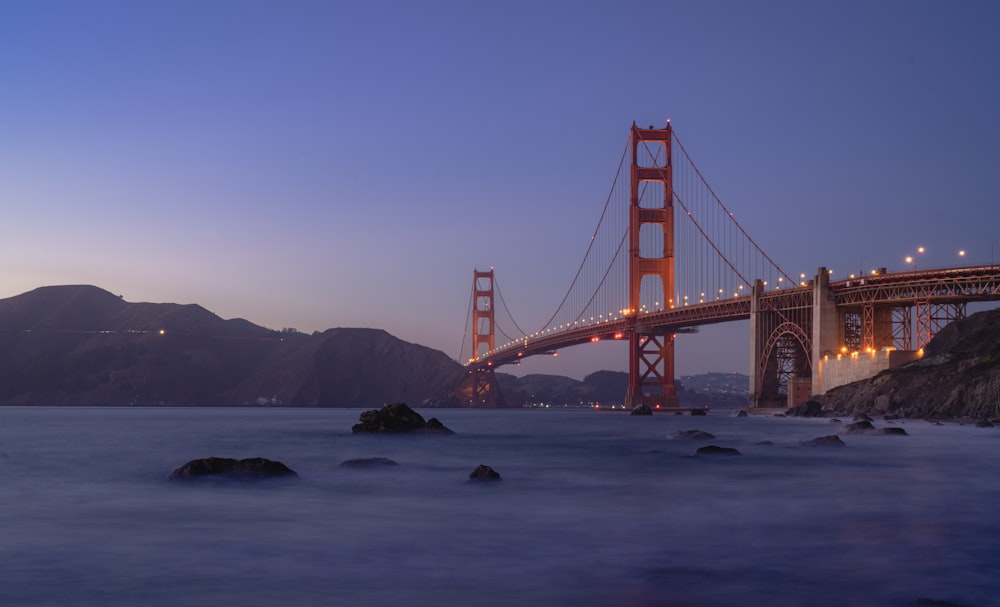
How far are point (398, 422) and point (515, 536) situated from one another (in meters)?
26.4

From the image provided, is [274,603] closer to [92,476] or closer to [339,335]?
[92,476]

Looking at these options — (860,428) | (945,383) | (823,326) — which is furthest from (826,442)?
(823,326)

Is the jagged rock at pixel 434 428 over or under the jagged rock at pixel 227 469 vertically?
over

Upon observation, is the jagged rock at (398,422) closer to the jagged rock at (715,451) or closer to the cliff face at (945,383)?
the jagged rock at (715,451)

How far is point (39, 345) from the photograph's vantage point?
178m

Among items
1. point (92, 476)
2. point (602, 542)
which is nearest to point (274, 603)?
point (602, 542)

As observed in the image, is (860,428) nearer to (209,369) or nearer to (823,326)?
(823,326)

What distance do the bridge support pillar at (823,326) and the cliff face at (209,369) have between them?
93.5 meters

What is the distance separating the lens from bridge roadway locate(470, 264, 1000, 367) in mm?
57125

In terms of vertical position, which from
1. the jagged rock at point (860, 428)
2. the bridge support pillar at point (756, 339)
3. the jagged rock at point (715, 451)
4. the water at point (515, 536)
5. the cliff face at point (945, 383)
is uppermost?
the bridge support pillar at point (756, 339)

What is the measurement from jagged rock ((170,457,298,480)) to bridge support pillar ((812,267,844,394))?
175 feet

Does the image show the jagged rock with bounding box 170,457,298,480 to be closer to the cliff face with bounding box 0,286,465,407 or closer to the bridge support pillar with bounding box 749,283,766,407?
the bridge support pillar with bounding box 749,283,766,407

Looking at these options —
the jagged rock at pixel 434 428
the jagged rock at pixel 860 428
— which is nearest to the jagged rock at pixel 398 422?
the jagged rock at pixel 434 428

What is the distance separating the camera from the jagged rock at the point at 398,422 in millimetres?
37156
